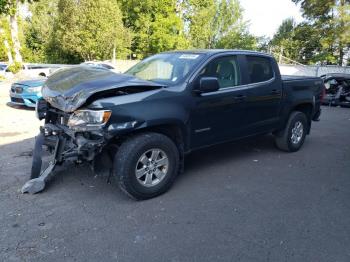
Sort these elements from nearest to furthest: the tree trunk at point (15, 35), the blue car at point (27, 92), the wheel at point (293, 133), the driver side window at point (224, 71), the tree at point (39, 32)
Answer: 1. the driver side window at point (224, 71)
2. the wheel at point (293, 133)
3. the blue car at point (27, 92)
4. the tree trunk at point (15, 35)
5. the tree at point (39, 32)

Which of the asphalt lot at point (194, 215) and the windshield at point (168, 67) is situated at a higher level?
the windshield at point (168, 67)

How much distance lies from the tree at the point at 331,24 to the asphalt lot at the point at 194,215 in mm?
21992

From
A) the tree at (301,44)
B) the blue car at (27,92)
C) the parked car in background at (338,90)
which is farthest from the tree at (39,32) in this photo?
the parked car in background at (338,90)

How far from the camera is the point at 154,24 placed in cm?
3653

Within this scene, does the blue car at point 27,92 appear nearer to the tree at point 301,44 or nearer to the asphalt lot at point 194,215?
the asphalt lot at point 194,215

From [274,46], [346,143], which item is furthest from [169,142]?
[274,46]

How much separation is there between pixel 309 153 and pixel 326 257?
11.9 ft

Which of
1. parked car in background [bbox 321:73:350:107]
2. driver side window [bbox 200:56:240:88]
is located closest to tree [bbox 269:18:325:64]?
parked car in background [bbox 321:73:350:107]

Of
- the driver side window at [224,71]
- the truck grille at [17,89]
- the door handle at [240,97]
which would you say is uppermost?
the driver side window at [224,71]

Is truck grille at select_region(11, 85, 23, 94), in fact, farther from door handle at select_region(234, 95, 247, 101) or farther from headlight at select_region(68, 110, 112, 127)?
door handle at select_region(234, 95, 247, 101)

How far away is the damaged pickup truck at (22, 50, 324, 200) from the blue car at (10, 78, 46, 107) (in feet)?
18.7

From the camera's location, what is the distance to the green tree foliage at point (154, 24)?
120 ft

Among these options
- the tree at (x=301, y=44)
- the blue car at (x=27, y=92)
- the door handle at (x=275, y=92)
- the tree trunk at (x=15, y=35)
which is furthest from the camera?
the tree at (x=301, y=44)

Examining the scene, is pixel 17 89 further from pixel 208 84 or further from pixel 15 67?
pixel 15 67
